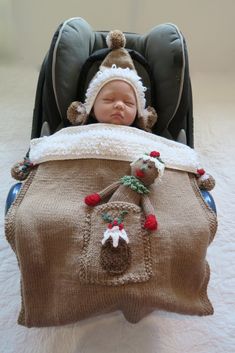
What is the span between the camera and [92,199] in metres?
0.89

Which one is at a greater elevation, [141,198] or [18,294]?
[141,198]

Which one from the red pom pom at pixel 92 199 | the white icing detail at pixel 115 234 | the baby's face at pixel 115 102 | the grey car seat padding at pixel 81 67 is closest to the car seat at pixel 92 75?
the grey car seat padding at pixel 81 67

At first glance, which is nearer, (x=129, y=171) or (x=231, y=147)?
(x=129, y=171)

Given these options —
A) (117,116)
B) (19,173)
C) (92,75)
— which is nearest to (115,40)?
(92,75)

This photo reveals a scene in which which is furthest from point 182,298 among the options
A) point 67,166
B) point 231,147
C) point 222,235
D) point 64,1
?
point 64,1

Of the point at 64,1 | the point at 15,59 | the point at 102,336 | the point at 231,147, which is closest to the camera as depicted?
the point at 102,336

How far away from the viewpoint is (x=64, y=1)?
6.19 feet

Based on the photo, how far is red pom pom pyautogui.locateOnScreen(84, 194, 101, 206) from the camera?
893 mm

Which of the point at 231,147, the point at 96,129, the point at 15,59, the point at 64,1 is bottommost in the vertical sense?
the point at 231,147

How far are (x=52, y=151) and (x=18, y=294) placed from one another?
468 mm

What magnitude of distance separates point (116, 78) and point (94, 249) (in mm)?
516

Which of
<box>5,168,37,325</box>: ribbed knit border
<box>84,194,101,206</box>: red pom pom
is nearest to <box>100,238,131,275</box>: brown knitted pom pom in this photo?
<box>84,194,101,206</box>: red pom pom

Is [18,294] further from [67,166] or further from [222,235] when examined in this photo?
[222,235]

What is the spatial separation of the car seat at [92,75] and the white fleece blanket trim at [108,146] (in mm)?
152
